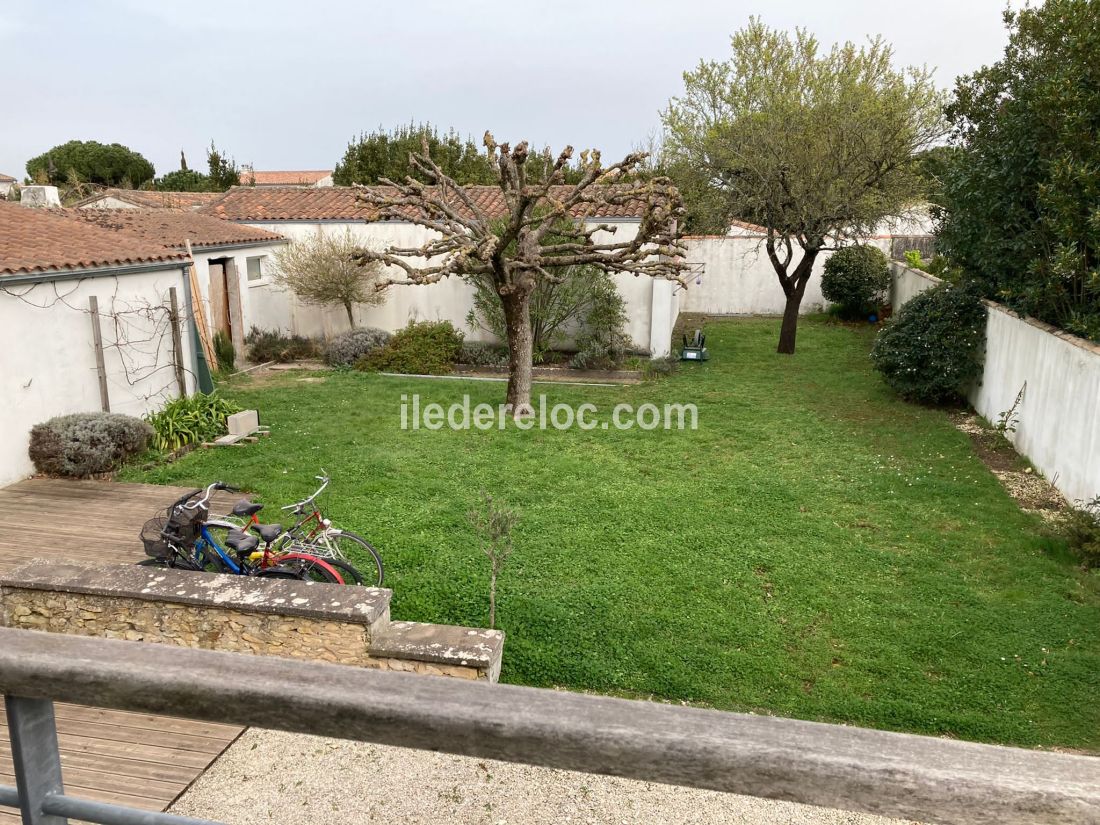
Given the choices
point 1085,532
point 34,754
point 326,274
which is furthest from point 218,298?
point 34,754

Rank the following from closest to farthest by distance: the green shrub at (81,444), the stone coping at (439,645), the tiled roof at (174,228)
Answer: the stone coping at (439,645) → the green shrub at (81,444) → the tiled roof at (174,228)

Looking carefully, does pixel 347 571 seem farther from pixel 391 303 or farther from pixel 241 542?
pixel 391 303

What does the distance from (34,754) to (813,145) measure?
1827 centimetres

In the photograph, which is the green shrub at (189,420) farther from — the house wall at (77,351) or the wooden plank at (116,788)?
the wooden plank at (116,788)

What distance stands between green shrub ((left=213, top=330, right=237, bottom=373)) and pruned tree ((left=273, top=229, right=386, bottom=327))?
7.08 feet

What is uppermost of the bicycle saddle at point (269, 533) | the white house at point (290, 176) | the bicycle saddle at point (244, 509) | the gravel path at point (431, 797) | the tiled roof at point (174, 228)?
the white house at point (290, 176)

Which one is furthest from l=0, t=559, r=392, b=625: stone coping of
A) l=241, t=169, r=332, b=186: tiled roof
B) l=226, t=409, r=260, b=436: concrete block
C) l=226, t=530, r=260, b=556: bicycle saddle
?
l=241, t=169, r=332, b=186: tiled roof

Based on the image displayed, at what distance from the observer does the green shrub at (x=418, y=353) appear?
1703cm

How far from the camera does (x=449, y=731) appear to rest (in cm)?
106

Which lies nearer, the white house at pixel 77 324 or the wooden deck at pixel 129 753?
the wooden deck at pixel 129 753

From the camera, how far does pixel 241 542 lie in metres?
6.09

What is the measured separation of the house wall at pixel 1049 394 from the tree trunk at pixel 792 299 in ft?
17.8

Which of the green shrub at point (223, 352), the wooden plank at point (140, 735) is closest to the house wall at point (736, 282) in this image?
the green shrub at point (223, 352)

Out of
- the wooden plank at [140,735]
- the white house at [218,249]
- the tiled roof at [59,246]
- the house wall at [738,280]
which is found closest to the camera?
the wooden plank at [140,735]
